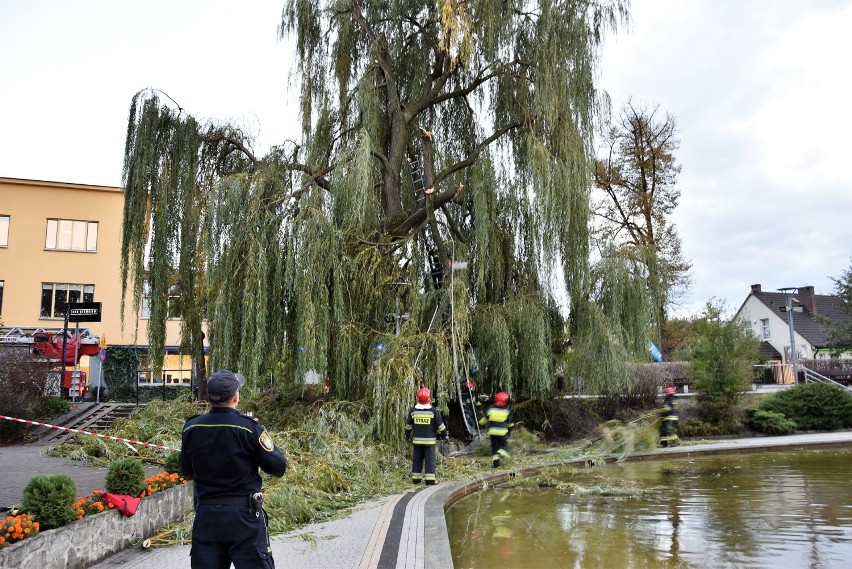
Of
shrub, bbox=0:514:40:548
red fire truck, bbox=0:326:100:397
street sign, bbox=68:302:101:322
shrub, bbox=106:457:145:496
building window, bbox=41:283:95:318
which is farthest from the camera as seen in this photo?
building window, bbox=41:283:95:318

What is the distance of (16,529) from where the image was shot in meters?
5.42

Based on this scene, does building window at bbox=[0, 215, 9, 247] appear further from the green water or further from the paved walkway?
the green water

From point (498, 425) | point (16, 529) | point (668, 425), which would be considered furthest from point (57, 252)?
point (16, 529)

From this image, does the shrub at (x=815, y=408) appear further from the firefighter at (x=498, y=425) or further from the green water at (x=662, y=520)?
the firefighter at (x=498, y=425)

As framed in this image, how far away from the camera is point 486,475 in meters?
12.2

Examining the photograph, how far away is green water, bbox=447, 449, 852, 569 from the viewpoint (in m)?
6.60

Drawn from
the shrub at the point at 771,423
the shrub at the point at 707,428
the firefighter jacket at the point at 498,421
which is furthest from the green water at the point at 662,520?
the shrub at the point at 771,423

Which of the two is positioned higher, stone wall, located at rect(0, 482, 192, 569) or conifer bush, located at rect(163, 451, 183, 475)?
conifer bush, located at rect(163, 451, 183, 475)

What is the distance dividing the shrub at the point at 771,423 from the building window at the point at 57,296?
93.8 feet

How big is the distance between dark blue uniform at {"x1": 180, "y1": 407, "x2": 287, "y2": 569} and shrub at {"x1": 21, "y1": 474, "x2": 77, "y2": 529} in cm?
272

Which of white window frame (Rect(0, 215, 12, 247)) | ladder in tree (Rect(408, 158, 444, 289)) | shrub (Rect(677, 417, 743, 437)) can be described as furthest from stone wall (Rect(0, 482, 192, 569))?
white window frame (Rect(0, 215, 12, 247))

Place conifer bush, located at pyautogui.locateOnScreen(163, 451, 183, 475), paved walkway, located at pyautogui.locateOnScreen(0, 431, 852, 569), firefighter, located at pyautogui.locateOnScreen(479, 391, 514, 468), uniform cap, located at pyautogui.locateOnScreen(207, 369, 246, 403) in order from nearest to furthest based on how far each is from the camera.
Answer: uniform cap, located at pyautogui.locateOnScreen(207, 369, 246, 403), paved walkway, located at pyautogui.locateOnScreen(0, 431, 852, 569), conifer bush, located at pyautogui.locateOnScreen(163, 451, 183, 475), firefighter, located at pyautogui.locateOnScreen(479, 391, 514, 468)

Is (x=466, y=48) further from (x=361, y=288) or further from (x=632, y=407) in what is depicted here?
(x=632, y=407)

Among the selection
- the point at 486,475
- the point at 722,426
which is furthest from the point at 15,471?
the point at 722,426
